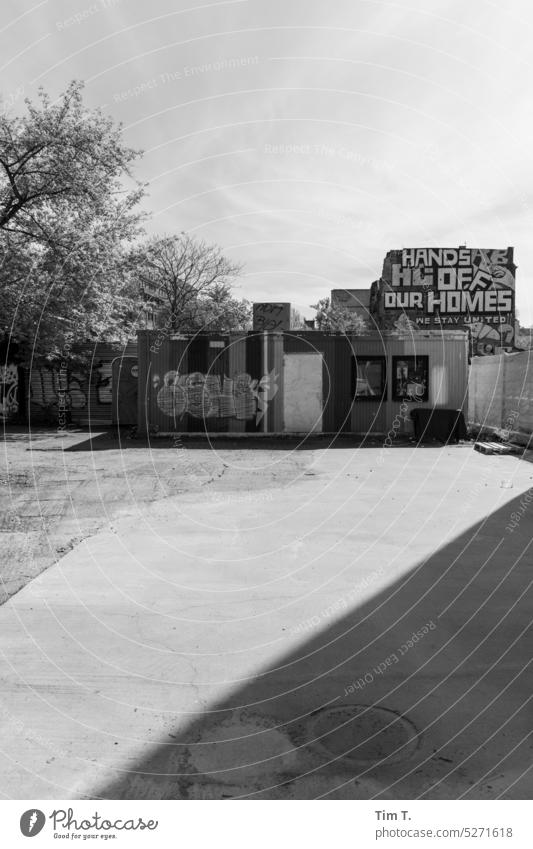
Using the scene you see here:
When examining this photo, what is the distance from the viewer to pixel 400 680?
4.95 m

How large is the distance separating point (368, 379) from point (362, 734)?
20076 millimetres

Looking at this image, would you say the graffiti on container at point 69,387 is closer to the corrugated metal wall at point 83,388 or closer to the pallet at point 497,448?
the corrugated metal wall at point 83,388

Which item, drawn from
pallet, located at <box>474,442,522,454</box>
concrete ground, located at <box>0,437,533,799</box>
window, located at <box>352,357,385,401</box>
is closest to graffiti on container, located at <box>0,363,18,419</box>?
window, located at <box>352,357,385,401</box>

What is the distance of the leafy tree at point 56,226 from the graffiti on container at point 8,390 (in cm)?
421

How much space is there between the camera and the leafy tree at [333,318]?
73.4 meters

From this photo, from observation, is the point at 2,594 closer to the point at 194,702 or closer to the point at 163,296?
the point at 194,702

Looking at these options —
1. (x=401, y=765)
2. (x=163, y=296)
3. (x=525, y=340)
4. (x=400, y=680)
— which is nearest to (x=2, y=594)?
(x=400, y=680)

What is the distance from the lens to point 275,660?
531 centimetres

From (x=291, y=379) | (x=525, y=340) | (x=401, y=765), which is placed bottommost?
(x=401, y=765)

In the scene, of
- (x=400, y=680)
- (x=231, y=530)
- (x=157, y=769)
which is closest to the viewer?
(x=157, y=769)

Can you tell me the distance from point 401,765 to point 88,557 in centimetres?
519

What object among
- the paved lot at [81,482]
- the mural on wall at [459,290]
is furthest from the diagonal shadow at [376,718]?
the mural on wall at [459,290]

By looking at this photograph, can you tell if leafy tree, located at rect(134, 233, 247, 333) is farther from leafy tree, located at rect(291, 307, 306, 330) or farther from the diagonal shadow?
the diagonal shadow

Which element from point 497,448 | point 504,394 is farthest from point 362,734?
point 504,394
